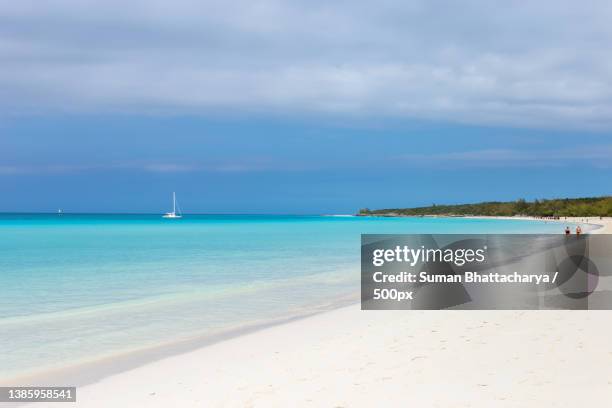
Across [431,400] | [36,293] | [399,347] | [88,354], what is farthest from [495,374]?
[36,293]

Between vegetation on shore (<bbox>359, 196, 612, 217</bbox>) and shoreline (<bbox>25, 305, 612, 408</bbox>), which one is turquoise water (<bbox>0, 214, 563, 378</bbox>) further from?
vegetation on shore (<bbox>359, 196, 612, 217</bbox>)

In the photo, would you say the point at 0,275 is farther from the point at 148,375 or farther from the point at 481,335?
the point at 481,335

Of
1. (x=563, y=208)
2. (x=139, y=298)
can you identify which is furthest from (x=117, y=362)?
(x=563, y=208)

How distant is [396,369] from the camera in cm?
702

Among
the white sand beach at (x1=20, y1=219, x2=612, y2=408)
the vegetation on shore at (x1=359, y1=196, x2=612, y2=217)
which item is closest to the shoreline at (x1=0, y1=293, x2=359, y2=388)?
the white sand beach at (x1=20, y1=219, x2=612, y2=408)

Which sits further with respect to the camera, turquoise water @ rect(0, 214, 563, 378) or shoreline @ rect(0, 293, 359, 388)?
turquoise water @ rect(0, 214, 563, 378)

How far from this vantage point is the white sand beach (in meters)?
5.93

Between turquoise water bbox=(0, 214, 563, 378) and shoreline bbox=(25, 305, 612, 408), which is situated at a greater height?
shoreline bbox=(25, 305, 612, 408)

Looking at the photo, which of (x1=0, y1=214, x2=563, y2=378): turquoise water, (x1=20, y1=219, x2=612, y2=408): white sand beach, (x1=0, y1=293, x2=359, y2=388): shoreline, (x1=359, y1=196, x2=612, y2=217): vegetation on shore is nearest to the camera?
(x1=20, y1=219, x2=612, y2=408): white sand beach

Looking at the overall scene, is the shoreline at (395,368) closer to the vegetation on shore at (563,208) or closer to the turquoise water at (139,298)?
the turquoise water at (139,298)

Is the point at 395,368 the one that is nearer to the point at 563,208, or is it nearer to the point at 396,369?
the point at 396,369

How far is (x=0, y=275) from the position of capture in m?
24.0

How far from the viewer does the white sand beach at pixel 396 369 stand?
593 centimetres

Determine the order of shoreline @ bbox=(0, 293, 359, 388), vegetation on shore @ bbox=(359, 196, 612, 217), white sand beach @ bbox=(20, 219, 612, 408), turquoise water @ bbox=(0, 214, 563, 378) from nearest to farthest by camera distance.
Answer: white sand beach @ bbox=(20, 219, 612, 408), shoreline @ bbox=(0, 293, 359, 388), turquoise water @ bbox=(0, 214, 563, 378), vegetation on shore @ bbox=(359, 196, 612, 217)
